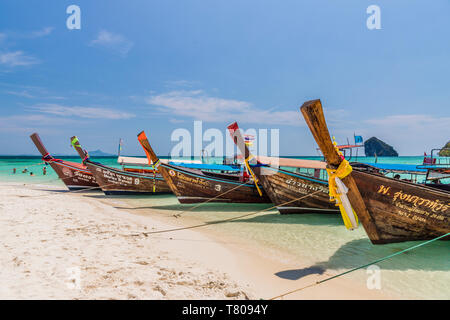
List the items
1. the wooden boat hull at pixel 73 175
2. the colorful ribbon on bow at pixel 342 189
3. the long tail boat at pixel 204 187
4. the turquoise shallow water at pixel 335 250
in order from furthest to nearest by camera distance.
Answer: the wooden boat hull at pixel 73 175
the long tail boat at pixel 204 187
the colorful ribbon on bow at pixel 342 189
the turquoise shallow water at pixel 335 250

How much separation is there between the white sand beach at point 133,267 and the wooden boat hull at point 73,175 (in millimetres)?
10582

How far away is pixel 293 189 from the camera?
868 centimetres

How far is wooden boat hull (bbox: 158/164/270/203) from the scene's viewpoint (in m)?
11.0

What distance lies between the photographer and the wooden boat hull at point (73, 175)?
642 inches

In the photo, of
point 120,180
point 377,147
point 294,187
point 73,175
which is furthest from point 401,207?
point 377,147

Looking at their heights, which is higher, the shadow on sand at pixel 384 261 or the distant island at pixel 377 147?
the distant island at pixel 377 147

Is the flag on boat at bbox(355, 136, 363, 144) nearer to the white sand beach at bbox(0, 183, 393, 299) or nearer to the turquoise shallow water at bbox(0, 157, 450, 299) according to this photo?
the turquoise shallow water at bbox(0, 157, 450, 299)

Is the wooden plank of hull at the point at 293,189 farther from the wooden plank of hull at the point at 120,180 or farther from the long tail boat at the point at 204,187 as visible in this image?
the wooden plank of hull at the point at 120,180

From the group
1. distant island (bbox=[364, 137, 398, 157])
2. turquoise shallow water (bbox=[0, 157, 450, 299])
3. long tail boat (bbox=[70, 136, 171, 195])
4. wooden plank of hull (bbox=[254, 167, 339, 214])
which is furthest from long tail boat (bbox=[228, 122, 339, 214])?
distant island (bbox=[364, 137, 398, 157])

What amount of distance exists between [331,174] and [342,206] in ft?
2.42

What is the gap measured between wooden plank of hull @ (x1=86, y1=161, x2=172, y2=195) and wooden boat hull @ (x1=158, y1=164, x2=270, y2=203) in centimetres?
406

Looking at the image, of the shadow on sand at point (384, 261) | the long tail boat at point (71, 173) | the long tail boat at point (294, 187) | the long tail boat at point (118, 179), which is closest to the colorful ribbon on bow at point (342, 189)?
the shadow on sand at point (384, 261)
